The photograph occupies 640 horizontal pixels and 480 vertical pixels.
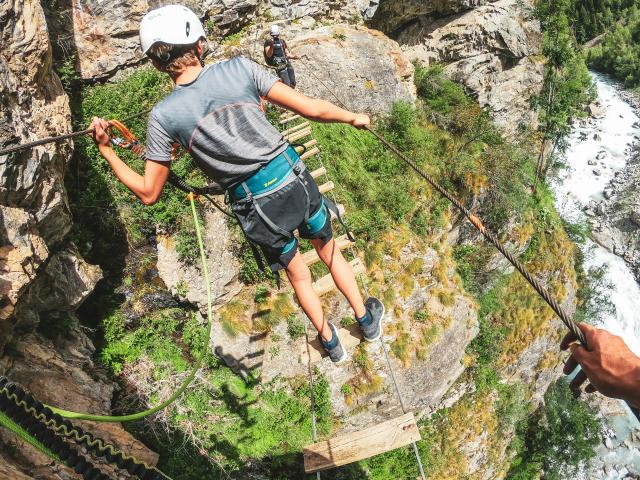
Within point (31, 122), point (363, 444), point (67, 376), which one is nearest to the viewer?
point (363, 444)

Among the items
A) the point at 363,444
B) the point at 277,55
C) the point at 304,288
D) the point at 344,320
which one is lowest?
the point at 344,320

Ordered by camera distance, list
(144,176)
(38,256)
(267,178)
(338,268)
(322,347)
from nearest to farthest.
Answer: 1. (144,176)
2. (267,178)
3. (338,268)
4. (322,347)
5. (38,256)

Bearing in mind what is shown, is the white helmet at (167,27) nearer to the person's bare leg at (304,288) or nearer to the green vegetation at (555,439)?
the person's bare leg at (304,288)

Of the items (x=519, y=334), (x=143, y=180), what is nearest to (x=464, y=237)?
(x=519, y=334)

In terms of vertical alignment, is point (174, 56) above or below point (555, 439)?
above

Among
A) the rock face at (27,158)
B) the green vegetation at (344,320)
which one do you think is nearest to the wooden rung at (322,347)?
the rock face at (27,158)

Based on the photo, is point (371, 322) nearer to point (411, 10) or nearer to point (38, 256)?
point (38, 256)

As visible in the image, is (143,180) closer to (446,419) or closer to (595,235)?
(446,419)

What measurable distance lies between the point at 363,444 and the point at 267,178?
116 inches

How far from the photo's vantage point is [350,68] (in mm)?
11461

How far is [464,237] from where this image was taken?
13.4 metres

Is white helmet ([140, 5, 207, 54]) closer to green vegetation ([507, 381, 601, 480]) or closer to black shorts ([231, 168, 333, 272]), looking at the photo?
black shorts ([231, 168, 333, 272])

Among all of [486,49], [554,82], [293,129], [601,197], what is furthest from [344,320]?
[601,197]

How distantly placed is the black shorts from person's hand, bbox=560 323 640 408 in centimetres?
187
